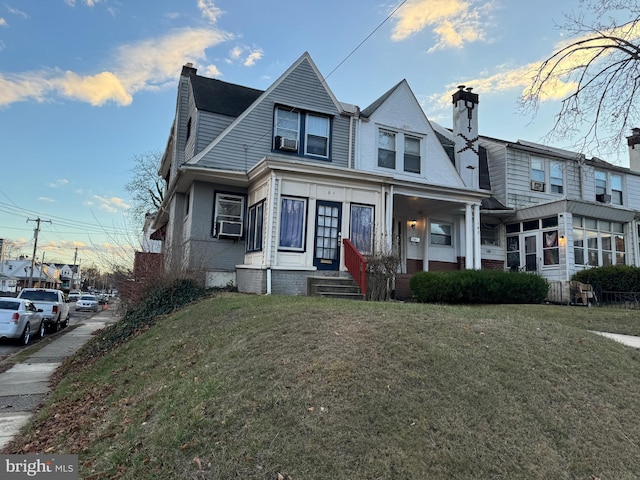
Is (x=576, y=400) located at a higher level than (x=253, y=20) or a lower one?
lower

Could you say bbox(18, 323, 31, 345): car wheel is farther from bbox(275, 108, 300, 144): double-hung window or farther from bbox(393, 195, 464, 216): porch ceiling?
bbox(393, 195, 464, 216): porch ceiling

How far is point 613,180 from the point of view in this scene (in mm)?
21156

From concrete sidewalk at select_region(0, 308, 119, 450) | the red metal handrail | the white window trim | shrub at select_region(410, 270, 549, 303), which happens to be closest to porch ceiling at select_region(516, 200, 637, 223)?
the white window trim

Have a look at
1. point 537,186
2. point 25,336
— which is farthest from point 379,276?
point 25,336

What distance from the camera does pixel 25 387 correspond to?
8.41 metres

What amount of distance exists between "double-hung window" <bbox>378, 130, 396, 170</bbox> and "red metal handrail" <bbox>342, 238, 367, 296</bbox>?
5055 millimetres

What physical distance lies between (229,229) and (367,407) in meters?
10.9

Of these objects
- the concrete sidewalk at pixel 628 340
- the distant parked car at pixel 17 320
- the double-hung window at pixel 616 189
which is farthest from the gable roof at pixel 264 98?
the double-hung window at pixel 616 189

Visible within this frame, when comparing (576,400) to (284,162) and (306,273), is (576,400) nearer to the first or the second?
(306,273)

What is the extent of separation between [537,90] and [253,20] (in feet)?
26.2

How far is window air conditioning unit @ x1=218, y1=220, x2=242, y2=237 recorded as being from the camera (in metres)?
14.0

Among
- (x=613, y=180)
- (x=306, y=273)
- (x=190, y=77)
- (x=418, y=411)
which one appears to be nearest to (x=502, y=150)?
(x=613, y=180)

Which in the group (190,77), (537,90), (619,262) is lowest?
(619,262)

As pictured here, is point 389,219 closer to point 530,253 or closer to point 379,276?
point 379,276
